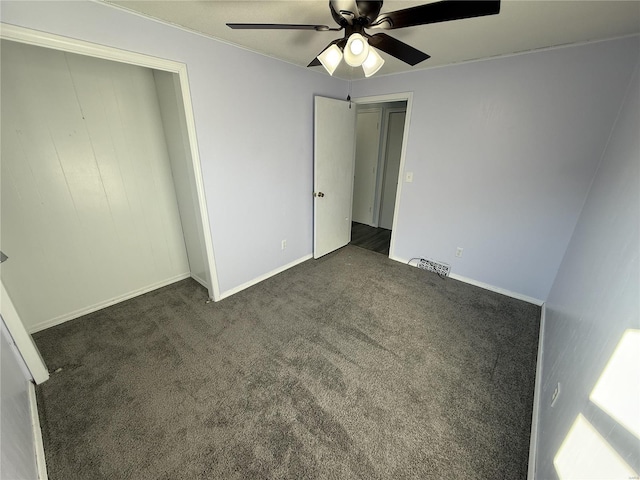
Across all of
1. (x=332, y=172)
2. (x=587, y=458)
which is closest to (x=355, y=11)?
(x=587, y=458)

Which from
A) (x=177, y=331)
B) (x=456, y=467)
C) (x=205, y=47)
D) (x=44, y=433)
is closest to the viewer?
(x=456, y=467)

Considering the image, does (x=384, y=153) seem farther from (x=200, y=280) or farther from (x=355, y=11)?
(x=200, y=280)

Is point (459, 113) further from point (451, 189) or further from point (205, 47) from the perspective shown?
point (205, 47)

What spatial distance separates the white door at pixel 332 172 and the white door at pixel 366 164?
1010 mm

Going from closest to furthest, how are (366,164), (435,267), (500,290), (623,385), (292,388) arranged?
(623,385)
(292,388)
(500,290)
(435,267)
(366,164)

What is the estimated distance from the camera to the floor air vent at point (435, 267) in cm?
296

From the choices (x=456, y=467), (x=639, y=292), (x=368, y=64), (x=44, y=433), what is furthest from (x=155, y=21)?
(x=456, y=467)

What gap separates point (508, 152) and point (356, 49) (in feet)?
6.34

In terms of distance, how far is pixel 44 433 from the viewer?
133cm

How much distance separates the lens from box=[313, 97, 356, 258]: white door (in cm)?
287

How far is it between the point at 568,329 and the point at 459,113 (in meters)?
2.07

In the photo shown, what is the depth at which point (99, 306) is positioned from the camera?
7.60ft

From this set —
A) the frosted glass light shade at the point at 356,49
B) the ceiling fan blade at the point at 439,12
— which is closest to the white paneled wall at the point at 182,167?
the frosted glass light shade at the point at 356,49

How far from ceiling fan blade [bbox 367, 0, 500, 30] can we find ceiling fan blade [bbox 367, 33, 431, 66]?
9 cm
